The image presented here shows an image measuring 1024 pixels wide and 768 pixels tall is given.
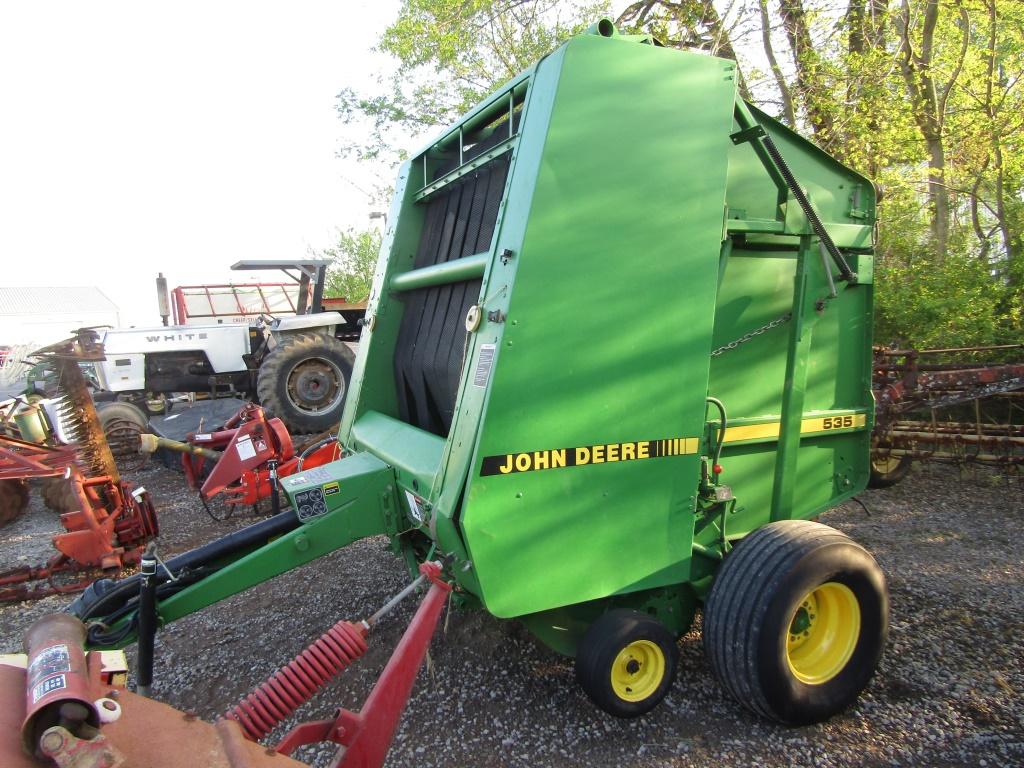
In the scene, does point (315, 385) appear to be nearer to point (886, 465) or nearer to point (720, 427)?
point (886, 465)

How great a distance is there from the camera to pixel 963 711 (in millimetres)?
2654

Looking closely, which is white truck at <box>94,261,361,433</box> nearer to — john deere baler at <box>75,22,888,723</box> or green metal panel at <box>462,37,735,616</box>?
john deere baler at <box>75,22,888,723</box>

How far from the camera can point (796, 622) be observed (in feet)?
8.89

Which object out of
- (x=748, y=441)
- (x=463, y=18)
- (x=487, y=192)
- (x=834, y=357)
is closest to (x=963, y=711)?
(x=748, y=441)

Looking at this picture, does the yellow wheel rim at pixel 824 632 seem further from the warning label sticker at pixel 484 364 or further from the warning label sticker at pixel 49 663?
the warning label sticker at pixel 49 663

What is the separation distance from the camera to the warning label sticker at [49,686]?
119cm

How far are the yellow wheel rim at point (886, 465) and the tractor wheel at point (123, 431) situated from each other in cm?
801

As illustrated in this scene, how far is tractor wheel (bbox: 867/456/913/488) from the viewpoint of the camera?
610cm

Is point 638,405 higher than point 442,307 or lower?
lower

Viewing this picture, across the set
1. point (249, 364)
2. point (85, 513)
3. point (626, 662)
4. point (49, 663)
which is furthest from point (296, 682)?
point (249, 364)

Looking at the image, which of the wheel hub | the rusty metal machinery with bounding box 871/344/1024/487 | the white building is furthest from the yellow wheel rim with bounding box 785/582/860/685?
the white building

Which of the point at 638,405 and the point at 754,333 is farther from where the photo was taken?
the point at 754,333

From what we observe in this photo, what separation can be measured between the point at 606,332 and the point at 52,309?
58.2 m

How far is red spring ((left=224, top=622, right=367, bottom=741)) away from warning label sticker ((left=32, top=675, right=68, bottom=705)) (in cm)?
66
